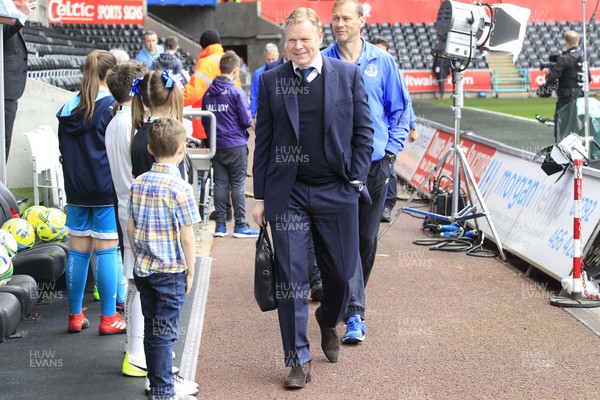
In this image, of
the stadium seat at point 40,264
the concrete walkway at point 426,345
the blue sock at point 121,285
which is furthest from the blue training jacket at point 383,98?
the stadium seat at point 40,264

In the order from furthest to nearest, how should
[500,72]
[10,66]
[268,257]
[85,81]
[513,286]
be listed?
1. [500,72]
2. [10,66]
3. [513,286]
4. [85,81]
5. [268,257]

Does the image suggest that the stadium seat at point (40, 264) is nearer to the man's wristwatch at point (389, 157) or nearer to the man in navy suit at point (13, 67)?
the man's wristwatch at point (389, 157)

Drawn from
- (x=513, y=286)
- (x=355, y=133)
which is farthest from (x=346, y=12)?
(x=513, y=286)

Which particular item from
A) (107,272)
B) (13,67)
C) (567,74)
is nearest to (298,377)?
(107,272)

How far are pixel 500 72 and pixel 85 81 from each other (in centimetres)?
3300

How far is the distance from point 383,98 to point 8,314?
9.68ft

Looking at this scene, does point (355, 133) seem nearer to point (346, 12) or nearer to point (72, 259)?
point (346, 12)

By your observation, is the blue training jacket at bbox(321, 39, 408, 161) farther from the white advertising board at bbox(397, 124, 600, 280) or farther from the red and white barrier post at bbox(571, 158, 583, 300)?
the white advertising board at bbox(397, 124, 600, 280)

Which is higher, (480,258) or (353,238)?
(353,238)

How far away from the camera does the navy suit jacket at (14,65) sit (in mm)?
8602

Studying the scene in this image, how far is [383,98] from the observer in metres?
6.42

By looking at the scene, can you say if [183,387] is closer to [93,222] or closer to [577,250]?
[93,222]

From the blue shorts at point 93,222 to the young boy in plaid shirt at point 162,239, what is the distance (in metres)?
1.28

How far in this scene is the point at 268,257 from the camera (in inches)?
208
